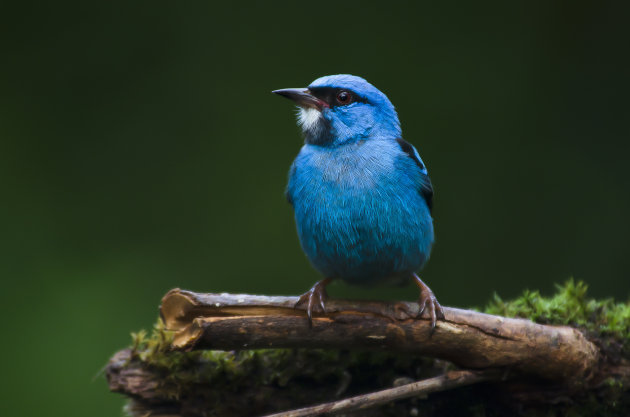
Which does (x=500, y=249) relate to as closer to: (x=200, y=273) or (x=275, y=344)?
(x=200, y=273)

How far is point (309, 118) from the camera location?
4.44 meters

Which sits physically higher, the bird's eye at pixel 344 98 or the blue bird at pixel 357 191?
the bird's eye at pixel 344 98

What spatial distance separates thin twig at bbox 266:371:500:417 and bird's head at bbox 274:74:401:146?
154 cm

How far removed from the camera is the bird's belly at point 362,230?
3969 mm

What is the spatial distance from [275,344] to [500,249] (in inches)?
152

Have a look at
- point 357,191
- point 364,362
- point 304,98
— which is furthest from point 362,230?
point 304,98

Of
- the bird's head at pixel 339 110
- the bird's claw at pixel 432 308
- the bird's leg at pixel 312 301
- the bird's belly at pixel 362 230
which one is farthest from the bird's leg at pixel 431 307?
the bird's head at pixel 339 110

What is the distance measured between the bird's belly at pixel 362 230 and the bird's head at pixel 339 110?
1.47 feet

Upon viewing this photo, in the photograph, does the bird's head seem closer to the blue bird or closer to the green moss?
the blue bird

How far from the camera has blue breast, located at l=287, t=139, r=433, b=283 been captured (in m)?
3.98

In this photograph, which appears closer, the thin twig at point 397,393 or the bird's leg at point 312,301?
the thin twig at point 397,393

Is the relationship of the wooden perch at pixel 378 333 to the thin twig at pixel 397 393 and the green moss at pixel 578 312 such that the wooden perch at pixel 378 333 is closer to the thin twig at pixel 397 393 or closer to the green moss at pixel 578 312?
the thin twig at pixel 397 393

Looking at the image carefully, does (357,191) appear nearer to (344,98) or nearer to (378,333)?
(344,98)

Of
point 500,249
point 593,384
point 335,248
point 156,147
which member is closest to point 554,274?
point 500,249
